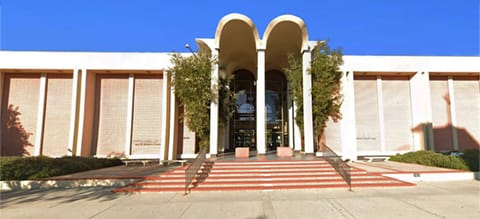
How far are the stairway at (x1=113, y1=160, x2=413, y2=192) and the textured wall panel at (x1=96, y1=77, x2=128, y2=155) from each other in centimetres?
915

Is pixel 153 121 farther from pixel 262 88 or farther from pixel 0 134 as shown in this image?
pixel 0 134

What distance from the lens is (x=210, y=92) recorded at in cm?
1355

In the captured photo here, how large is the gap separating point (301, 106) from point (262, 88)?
331cm

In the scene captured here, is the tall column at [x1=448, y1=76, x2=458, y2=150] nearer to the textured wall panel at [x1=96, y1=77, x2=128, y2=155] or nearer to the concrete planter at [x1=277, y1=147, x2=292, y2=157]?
the concrete planter at [x1=277, y1=147, x2=292, y2=157]

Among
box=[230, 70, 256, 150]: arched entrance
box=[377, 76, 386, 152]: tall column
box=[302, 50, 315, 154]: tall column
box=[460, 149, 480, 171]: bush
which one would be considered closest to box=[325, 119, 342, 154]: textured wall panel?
box=[377, 76, 386, 152]: tall column

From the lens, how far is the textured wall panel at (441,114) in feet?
55.6

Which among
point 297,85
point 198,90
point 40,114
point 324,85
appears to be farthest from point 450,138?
point 40,114

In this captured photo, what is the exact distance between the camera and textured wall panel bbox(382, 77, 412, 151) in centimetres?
1694

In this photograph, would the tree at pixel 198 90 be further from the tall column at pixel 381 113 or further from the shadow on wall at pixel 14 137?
the tall column at pixel 381 113

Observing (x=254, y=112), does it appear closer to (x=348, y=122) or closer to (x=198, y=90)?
(x=198, y=90)

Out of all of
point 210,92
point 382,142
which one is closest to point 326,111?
point 382,142

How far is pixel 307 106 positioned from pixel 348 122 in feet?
15.3

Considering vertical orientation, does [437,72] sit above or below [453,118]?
above

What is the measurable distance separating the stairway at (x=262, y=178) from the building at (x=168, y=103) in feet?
20.0
